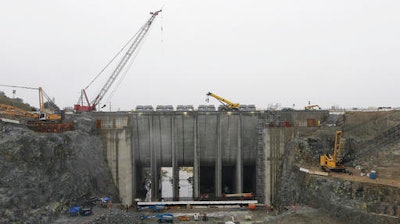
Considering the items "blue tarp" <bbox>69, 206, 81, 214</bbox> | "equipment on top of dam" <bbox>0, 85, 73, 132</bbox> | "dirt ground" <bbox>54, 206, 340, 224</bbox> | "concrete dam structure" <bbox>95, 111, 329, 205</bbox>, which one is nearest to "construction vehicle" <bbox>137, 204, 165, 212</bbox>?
"dirt ground" <bbox>54, 206, 340, 224</bbox>

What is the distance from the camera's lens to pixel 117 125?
65.0 m

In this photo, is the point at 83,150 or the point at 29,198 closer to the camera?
the point at 29,198

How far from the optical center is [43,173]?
45844mm

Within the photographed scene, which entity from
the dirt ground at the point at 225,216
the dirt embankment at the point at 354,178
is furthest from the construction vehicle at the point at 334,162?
the dirt ground at the point at 225,216

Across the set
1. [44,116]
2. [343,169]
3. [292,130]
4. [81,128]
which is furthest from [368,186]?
[44,116]

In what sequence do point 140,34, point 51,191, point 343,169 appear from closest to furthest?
point 51,191 → point 343,169 → point 140,34

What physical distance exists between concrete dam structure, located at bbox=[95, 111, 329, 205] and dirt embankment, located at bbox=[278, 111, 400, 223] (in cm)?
459

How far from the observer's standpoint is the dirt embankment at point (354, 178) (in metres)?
41.4

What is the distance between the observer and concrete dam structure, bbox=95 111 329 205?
64062 mm

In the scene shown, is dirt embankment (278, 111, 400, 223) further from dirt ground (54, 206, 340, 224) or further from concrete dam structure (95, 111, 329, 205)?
concrete dam structure (95, 111, 329, 205)

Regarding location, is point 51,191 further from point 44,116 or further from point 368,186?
point 368,186

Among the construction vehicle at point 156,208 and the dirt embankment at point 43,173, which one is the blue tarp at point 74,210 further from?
the construction vehicle at point 156,208

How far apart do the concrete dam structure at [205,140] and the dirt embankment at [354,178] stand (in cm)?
459

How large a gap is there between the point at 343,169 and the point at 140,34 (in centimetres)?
6174
